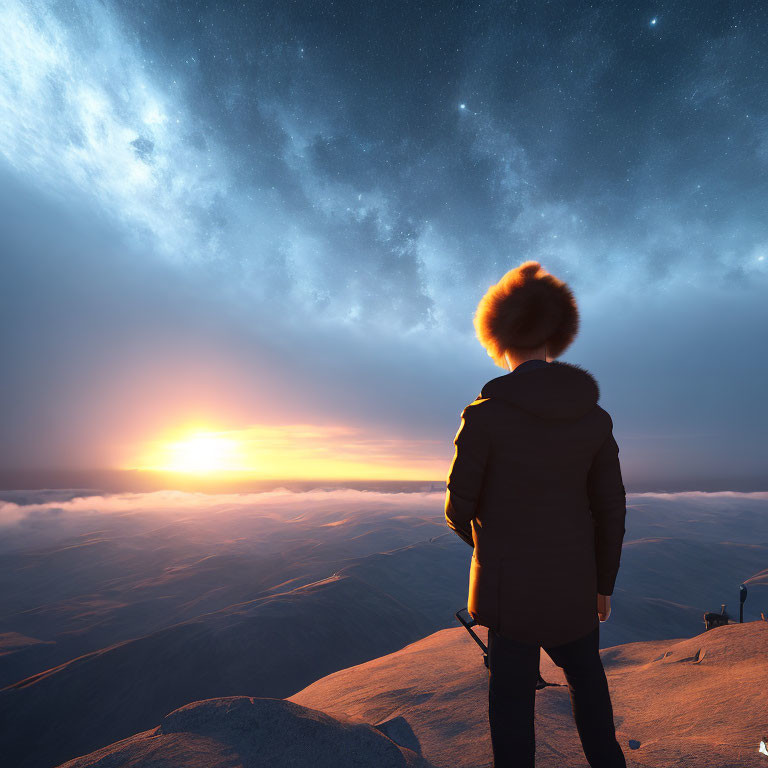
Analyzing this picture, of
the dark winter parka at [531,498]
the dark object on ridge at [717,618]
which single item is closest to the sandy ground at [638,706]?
the dark winter parka at [531,498]

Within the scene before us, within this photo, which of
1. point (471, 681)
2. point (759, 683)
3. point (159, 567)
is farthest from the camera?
point (159, 567)

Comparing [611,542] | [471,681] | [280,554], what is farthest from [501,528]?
[280,554]

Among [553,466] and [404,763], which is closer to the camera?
[553,466]

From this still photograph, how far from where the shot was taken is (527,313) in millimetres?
2115

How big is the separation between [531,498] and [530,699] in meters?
1.03

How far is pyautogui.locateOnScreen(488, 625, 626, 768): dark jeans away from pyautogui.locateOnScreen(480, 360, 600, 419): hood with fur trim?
1.17 m

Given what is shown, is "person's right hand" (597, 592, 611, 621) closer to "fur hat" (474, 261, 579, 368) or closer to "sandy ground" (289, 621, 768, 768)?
"fur hat" (474, 261, 579, 368)

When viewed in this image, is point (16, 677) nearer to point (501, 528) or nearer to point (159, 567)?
point (159, 567)

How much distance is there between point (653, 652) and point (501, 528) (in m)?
9.89

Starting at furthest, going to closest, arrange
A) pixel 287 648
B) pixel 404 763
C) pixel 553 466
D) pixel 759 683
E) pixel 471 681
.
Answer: pixel 287 648, pixel 471 681, pixel 759 683, pixel 404 763, pixel 553 466

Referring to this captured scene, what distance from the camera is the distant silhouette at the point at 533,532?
5.86 feet

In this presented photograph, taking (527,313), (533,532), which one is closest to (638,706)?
(533,532)

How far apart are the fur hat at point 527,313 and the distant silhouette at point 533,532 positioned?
10.4 inches

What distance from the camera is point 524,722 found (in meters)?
1.80
